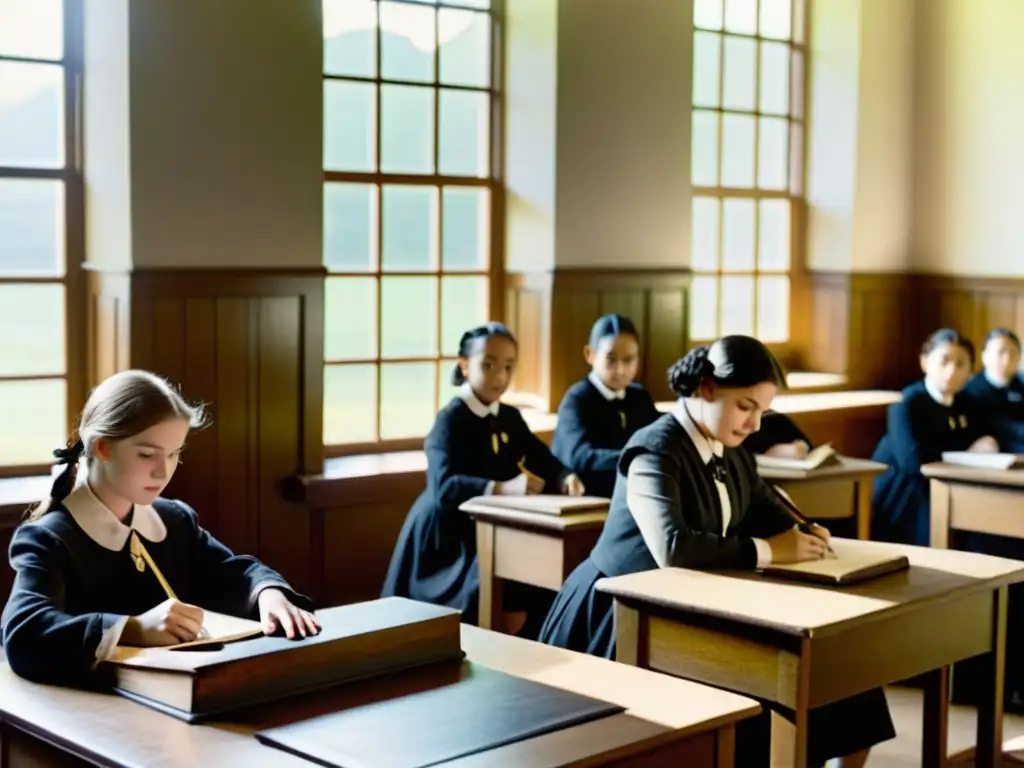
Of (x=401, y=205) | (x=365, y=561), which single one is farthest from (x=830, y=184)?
(x=365, y=561)

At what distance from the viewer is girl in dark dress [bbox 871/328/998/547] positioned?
541cm

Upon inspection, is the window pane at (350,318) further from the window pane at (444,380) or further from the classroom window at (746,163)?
the classroom window at (746,163)

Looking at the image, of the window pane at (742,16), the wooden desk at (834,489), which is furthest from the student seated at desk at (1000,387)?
the window pane at (742,16)

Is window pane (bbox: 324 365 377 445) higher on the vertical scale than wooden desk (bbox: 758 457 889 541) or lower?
higher

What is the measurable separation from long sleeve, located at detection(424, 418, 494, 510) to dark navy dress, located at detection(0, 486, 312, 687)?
1886 millimetres

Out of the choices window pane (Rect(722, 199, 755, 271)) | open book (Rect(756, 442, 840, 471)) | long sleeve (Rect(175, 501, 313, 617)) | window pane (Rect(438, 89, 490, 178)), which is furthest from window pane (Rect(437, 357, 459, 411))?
long sleeve (Rect(175, 501, 313, 617))

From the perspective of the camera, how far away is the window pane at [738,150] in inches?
268

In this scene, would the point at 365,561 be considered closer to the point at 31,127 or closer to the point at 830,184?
the point at 31,127

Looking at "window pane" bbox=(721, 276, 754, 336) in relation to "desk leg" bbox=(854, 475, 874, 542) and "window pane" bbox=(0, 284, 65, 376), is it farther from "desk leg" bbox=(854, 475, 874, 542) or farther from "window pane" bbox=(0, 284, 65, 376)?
"window pane" bbox=(0, 284, 65, 376)

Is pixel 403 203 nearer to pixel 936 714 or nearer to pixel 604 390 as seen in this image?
pixel 604 390

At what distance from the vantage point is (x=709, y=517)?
10.8 feet

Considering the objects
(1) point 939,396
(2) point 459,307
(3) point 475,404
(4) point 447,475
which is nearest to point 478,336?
(3) point 475,404

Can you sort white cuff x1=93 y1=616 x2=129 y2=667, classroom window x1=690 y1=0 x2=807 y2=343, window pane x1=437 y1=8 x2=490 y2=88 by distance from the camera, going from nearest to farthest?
white cuff x1=93 y1=616 x2=129 y2=667, window pane x1=437 y1=8 x2=490 y2=88, classroom window x1=690 y1=0 x2=807 y2=343

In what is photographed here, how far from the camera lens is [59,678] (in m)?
2.12
